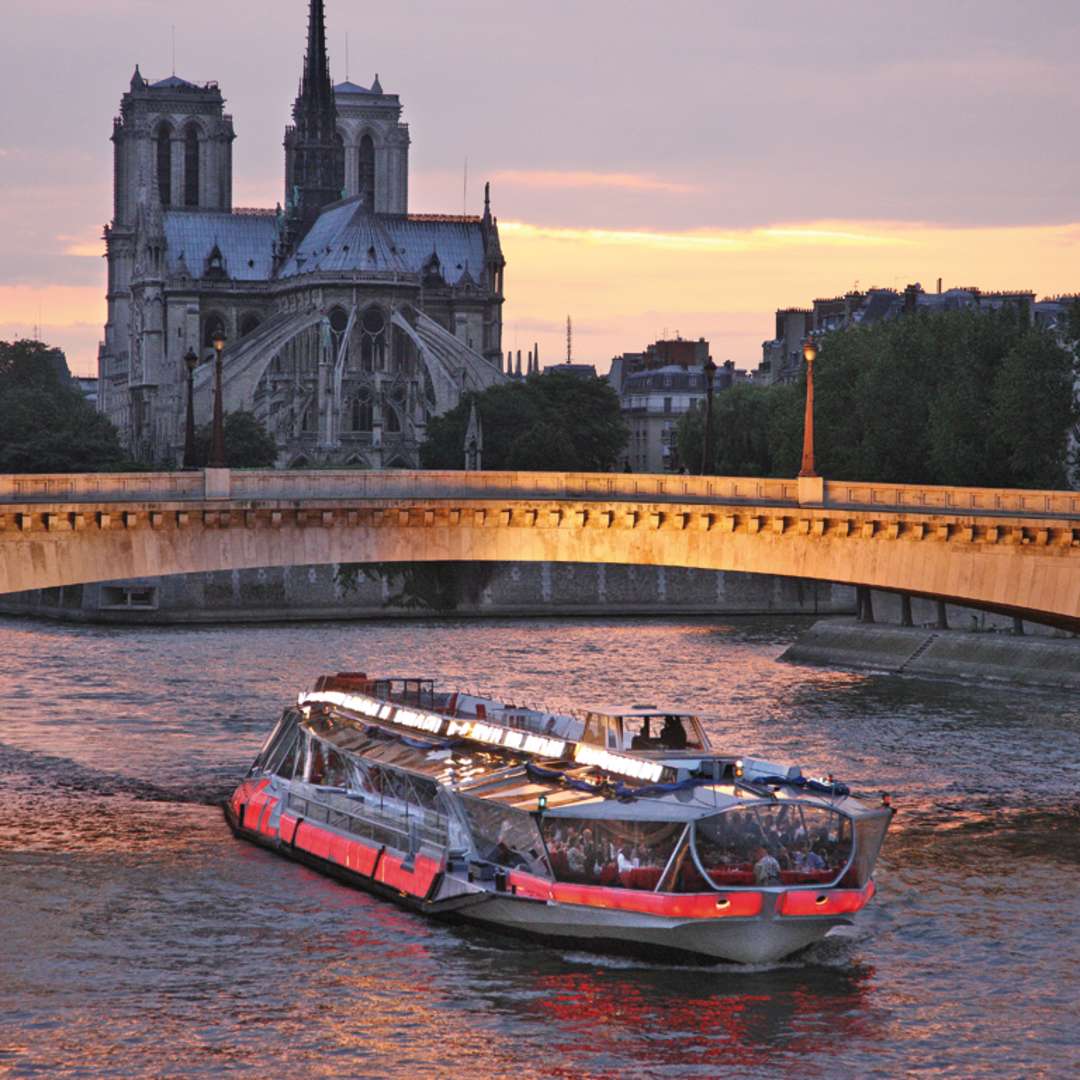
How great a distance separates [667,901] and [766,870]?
4.39 feet

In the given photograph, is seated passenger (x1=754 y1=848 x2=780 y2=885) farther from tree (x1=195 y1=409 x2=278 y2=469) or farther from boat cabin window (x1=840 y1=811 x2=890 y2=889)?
tree (x1=195 y1=409 x2=278 y2=469)

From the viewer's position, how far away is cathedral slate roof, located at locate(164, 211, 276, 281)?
169 meters

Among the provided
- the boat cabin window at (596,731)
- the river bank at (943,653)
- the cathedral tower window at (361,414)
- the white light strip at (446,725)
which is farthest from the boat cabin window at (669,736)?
the cathedral tower window at (361,414)

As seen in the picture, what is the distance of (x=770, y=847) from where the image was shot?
3073cm

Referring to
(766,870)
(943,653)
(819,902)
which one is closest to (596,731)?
(766,870)

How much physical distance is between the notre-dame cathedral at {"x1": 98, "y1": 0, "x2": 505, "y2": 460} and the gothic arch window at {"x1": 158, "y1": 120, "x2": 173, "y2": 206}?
104 mm

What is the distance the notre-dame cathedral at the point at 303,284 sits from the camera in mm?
148125

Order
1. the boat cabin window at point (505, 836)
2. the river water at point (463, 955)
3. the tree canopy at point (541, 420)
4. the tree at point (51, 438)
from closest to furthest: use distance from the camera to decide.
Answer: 1. the river water at point (463, 955)
2. the boat cabin window at point (505, 836)
3. the tree at point (51, 438)
4. the tree canopy at point (541, 420)

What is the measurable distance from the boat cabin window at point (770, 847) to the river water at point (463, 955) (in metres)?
1.18

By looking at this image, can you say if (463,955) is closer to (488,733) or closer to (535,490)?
(488,733)

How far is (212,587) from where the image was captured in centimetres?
9100

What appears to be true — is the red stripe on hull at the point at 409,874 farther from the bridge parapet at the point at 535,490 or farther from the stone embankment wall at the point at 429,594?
the stone embankment wall at the point at 429,594

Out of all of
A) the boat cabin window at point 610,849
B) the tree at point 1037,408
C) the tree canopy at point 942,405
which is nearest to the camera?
the boat cabin window at point 610,849

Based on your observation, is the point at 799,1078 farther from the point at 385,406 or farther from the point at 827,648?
the point at 385,406
